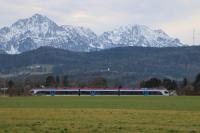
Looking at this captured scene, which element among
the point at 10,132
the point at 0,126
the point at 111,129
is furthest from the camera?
the point at 0,126

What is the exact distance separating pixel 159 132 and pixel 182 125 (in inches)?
200

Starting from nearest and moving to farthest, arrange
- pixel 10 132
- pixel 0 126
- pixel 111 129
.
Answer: pixel 10 132 → pixel 111 129 → pixel 0 126

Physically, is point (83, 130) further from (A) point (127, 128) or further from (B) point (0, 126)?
(B) point (0, 126)

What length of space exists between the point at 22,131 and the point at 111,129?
4.99 m

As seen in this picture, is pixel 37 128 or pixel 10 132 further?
Answer: pixel 37 128

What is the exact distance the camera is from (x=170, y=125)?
3186 centimetres

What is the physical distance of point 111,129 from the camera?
93.9ft

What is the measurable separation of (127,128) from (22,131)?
20.0 feet

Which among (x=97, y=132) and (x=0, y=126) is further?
(x=0, y=126)

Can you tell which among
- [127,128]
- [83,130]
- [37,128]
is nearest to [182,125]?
[127,128]

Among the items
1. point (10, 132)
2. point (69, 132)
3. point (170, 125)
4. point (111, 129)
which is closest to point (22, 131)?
point (10, 132)

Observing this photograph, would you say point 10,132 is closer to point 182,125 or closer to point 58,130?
point 58,130

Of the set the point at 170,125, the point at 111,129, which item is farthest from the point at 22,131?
the point at 170,125

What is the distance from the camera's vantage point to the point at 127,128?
29.3 metres
